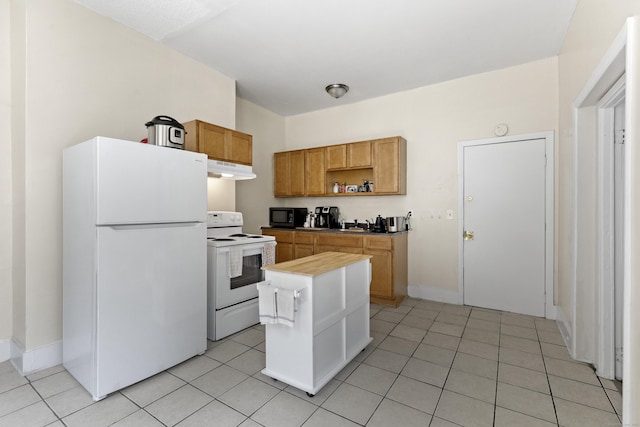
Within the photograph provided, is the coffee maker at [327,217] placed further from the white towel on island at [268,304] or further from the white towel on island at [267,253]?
the white towel on island at [268,304]

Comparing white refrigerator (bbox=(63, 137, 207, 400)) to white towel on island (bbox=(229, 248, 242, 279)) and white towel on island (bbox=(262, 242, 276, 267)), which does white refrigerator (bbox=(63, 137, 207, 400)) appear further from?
white towel on island (bbox=(262, 242, 276, 267))

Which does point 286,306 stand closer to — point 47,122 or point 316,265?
point 316,265

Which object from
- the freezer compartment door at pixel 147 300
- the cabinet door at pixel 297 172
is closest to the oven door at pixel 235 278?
the freezer compartment door at pixel 147 300

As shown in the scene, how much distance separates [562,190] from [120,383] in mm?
4387

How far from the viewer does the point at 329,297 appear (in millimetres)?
2209

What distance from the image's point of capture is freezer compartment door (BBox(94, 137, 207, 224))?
1.98 metres

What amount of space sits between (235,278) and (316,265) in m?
1.19

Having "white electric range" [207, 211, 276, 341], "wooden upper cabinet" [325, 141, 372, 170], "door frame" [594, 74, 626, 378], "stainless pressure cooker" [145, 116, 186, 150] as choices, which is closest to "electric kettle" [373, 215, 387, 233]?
"wooden upper cabinet" [325, 141, 372, 170]

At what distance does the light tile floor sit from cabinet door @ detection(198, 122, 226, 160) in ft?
6.49

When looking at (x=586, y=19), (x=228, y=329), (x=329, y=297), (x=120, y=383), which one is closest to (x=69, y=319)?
(x=120, y=383)

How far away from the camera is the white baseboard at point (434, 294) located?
158 inches

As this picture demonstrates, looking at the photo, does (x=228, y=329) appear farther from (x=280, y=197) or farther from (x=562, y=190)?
(x=562, y=190)

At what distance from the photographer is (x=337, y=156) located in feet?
15.4

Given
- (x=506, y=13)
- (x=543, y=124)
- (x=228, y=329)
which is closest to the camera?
(x=506, y=13)
